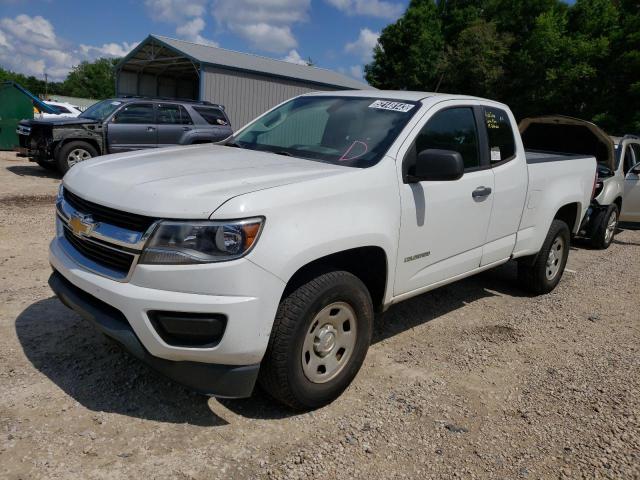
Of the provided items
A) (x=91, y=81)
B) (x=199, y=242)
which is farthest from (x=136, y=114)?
(x=91, y=81)

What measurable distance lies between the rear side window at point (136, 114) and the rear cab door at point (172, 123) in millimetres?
199

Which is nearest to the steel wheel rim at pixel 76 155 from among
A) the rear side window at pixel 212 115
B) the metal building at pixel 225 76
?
the rear side window at pixel 212 115

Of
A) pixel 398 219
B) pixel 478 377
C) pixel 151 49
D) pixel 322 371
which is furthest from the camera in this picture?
pixel 151 49

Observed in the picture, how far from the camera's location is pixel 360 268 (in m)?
A: 3.32

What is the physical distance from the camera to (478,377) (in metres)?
3.64

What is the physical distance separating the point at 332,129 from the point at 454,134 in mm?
943

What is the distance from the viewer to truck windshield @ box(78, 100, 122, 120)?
11.5 m

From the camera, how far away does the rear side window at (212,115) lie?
12445 mm

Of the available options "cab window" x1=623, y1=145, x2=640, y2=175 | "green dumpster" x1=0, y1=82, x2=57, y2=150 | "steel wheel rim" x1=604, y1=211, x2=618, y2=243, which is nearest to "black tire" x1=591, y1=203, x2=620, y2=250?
"steel wheel rim" x1=604, y1=211, x2=618, y2=243

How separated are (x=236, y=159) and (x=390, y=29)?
115 feet

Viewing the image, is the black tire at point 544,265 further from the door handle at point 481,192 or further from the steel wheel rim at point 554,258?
the door handle at point 481,192

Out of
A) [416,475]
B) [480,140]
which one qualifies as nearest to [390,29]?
[480,140]

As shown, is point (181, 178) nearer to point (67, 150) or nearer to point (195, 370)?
point (195, 370)

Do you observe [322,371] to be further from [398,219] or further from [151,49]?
[151,49]
